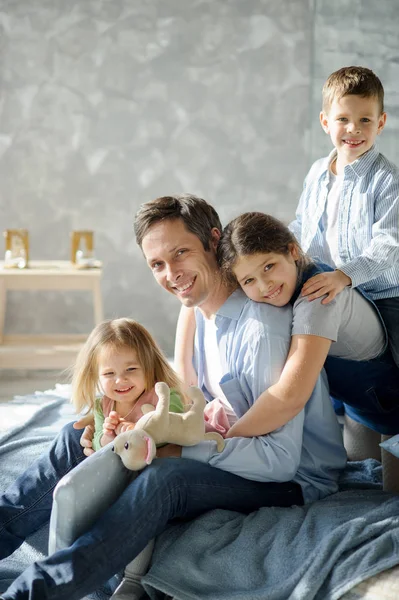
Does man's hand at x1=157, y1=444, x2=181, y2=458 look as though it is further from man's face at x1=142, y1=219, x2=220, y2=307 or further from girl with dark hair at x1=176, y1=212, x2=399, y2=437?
man's face at x1=142, y1=219, x2=220, y2=307

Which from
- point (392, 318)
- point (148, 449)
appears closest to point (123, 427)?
point (148, 449)

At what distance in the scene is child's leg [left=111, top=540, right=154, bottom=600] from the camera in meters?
1.77

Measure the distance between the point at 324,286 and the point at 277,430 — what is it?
0.37m

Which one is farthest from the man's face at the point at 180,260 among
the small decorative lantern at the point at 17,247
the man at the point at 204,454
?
the small decorative lantern at the point at 17,247

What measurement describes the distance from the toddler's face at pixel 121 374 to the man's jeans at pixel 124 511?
17 cm

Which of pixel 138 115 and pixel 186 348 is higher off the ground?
pixel 138 115

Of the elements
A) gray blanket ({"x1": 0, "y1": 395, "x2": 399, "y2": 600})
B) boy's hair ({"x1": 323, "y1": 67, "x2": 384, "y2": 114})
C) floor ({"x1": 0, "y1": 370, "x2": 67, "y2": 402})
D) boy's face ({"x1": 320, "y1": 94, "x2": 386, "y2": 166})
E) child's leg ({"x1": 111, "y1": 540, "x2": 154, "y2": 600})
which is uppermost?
boy's hair ({"x1": 323, "y1": 67, "x2": 384, "y2": 114})

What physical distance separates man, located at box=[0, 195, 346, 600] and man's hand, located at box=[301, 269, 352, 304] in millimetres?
89

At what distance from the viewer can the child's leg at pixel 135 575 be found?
5.80 feet

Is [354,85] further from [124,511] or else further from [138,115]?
[138,115]

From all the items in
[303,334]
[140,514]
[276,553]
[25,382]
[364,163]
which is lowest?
[25,382]

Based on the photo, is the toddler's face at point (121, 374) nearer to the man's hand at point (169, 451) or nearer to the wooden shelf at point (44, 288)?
the man's hand at point (169, 451)

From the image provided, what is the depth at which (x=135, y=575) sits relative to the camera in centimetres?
179

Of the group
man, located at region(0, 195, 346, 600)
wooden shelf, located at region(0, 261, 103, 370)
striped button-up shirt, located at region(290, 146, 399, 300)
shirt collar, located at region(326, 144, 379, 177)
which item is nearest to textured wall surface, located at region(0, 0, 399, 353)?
wooden shelf, located at region(0, 261, 103, 370)
